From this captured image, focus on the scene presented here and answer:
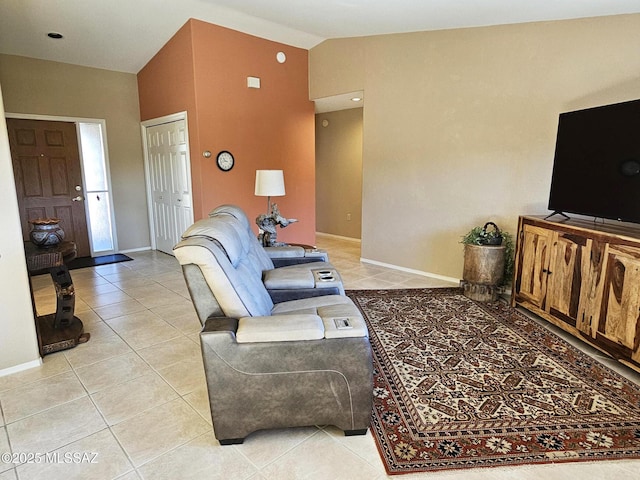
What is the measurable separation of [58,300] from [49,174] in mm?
3334

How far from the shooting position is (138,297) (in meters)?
3.90

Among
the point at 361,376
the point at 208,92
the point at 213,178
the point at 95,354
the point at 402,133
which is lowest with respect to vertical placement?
the point at 95,354

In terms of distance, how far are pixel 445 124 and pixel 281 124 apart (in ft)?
7.79

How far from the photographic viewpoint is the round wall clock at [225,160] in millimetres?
4898

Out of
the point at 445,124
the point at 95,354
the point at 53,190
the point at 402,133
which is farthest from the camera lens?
the point at 53,190

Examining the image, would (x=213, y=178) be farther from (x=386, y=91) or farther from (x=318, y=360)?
(x=318, y=360)

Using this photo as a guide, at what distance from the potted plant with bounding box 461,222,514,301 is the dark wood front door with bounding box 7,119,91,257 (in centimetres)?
542

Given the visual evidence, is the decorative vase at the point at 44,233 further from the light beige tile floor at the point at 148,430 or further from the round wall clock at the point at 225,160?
the round wall clock at the point at 225,160

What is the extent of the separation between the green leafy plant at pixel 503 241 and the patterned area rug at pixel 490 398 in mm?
692

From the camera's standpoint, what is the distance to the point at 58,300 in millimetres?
2820

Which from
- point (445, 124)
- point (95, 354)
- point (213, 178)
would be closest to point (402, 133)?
point (445, 124)

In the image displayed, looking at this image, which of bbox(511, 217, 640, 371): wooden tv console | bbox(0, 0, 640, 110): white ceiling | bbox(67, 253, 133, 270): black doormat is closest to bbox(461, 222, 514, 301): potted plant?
bbox(511, 217, 640, 371): wooden tv console

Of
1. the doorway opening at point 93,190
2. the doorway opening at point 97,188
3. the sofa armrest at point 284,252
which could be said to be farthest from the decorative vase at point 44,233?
the doorway opening at point 97,188

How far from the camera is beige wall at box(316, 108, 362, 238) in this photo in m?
6.74
